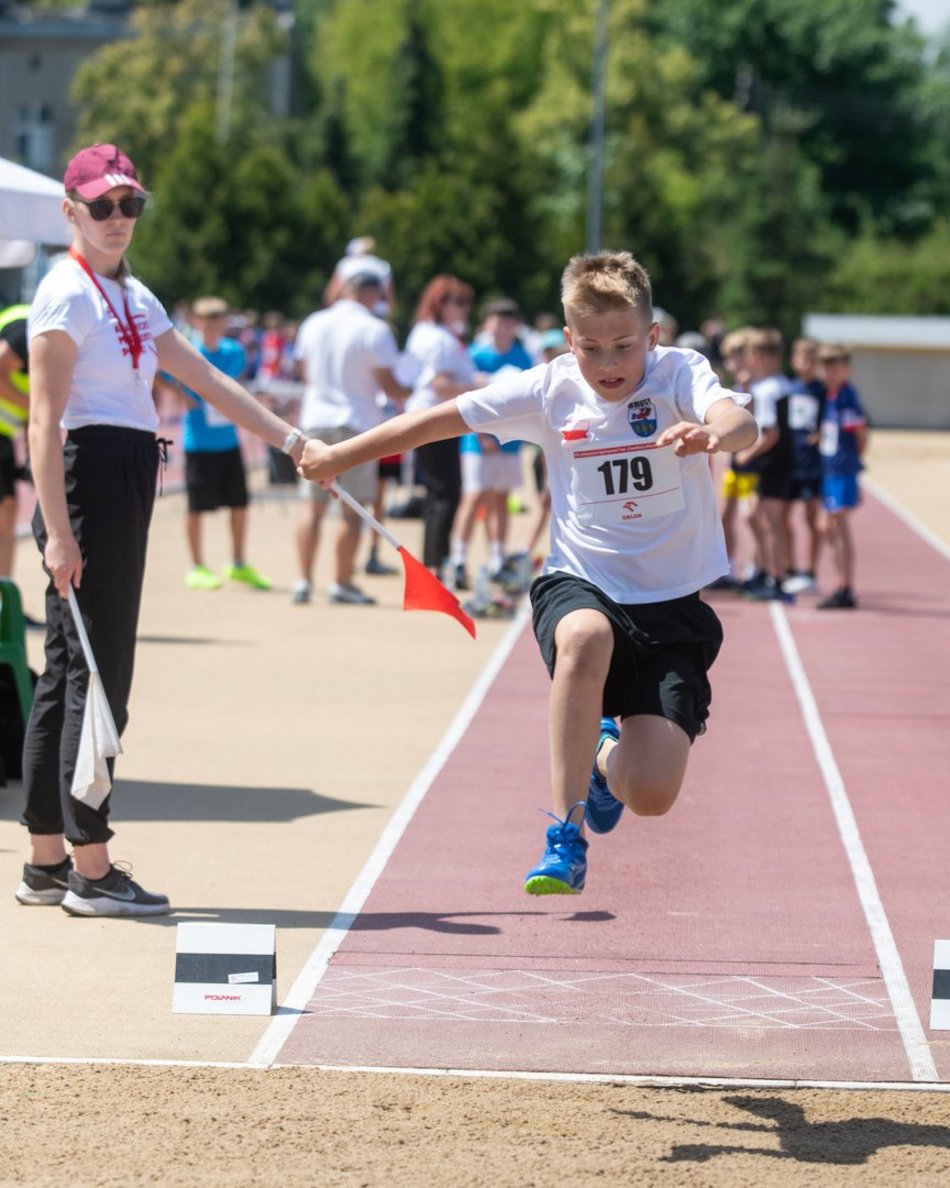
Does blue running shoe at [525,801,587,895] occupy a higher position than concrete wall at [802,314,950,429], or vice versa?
blue running shoe at [525,801,587,895]

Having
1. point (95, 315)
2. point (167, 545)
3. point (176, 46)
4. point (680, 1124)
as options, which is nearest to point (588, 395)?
point (95, 315)

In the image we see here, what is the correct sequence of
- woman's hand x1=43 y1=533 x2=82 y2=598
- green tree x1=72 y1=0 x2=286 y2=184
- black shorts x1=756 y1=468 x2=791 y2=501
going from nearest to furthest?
woman's hand x1=43 y1=533 x2=82 y2=598 < black shorts x1=756 y1=468 x2=791 y2=501 < green tree x1=72 y1=0 x2=286 y2=184

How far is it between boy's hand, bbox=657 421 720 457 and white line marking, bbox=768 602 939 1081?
1642 millimetres

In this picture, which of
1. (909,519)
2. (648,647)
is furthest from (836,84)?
(648,647)

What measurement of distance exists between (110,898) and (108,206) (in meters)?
2.15

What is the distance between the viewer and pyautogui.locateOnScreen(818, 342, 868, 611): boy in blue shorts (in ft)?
48.9

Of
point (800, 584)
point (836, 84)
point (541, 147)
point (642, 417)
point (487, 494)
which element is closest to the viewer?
point (642, 417)

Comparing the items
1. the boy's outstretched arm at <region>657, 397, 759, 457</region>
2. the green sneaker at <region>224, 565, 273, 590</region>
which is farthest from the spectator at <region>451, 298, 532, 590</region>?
the boy's outstretched arm at <region>657, 397, 759, 457</region>

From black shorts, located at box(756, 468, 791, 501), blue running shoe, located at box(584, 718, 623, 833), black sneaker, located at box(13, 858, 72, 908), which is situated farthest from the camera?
black shorts, located at box(756, 468, 791, 501)

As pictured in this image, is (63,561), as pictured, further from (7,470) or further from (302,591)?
(302,591)

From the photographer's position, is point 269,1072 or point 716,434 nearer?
point 269,1072

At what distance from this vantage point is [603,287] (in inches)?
208

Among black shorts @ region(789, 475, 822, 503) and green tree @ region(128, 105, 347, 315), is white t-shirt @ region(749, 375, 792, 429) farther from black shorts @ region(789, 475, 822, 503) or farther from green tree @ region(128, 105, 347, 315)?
green tree @ region(128, 105, 347, 315)

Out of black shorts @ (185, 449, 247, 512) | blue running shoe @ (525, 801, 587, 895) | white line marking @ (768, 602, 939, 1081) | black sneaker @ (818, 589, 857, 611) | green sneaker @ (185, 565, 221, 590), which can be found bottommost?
black sneaker @ (818, 589, 857, 611)
